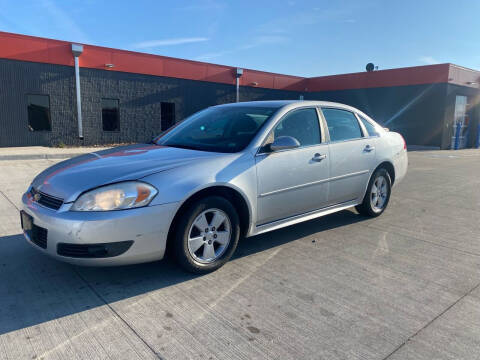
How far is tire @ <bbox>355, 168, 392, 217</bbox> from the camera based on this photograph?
16.5 feet

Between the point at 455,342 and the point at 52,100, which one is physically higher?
the point at 52,100

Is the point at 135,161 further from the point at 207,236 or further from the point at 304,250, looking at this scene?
the point at 304,250

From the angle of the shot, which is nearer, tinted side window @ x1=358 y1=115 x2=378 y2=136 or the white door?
tinted side window @ x1=358 y1=115 x2=378 y2=136

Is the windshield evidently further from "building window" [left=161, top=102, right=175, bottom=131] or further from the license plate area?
"building window" [left=161, top=102, right=175, bottom=131]

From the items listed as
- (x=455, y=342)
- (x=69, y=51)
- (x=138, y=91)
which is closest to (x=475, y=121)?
(x=138, y=91)

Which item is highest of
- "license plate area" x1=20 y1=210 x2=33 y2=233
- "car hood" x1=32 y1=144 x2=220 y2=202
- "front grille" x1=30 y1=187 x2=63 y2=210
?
"car hood" x1=32 y1=144 x2=220 y2=202

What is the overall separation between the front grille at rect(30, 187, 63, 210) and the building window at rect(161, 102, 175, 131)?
A: 16.9m

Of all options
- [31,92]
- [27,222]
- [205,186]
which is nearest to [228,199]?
[205,186]

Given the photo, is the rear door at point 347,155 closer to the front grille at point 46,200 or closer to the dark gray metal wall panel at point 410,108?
the front grille at point 46,200

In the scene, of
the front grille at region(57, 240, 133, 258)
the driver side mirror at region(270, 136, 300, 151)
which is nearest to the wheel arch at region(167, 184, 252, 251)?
the front grille at region(57, 240, 133, 258)

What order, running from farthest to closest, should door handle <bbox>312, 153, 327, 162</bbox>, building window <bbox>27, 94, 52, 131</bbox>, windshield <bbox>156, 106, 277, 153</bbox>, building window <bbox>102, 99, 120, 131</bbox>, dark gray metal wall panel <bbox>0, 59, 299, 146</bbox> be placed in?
building window <bbox>102, 99, 120, 131</bbox>, building window <bbox>27, 94, 52, 131</bbox>, dark gray metal wall panel <bbox>0, 59, 299, 146</bbox>, door handle <bbox>312, 153, 327, 162</bbox>, windshield <bbox>156, 106, 277, 153</bbox>

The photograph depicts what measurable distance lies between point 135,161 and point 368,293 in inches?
92.1

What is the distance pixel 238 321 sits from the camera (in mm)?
2613

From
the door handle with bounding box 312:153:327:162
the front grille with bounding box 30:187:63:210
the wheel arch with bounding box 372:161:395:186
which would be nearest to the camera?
the front grille with bounding box 30:187:63:210
